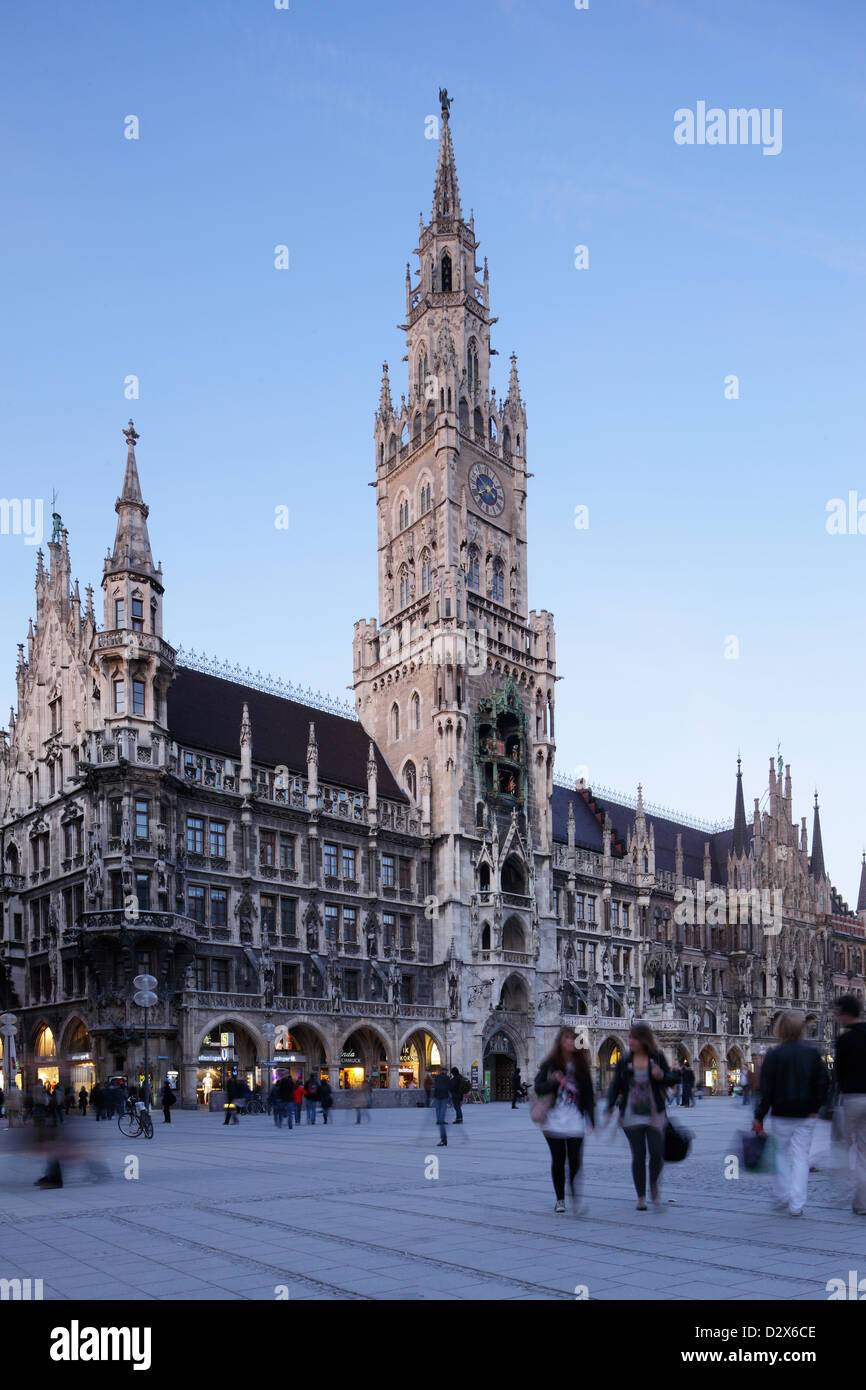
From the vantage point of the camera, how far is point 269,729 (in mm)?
58906

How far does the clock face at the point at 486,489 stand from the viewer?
68375 mm

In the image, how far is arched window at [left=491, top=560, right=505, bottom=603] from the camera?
68.1 metres

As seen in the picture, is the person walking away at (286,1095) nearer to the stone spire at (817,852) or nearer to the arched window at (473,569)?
the arched window at (473,569)

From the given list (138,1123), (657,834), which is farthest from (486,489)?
(138,1123)

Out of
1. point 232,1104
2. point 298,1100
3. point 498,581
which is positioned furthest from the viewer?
point 498,581

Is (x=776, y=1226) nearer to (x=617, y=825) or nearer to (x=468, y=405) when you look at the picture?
(x=468, y=405)

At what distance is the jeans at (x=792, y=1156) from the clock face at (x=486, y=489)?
57.7 m

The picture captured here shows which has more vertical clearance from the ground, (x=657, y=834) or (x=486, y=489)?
(x=486, y=489)

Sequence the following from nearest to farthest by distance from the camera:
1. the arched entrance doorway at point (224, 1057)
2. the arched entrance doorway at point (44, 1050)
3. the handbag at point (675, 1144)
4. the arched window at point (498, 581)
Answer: the handbag at point (675, 1144) < the arched entrance doorway at point (224, 1057) < the arched entrance doorway at point (44, 1050) < the arched window at point (498, 581)

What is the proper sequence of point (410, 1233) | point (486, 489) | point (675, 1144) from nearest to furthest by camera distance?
1. point (410, 1233)
2. point (675, 1144)
3. point (486, 489)

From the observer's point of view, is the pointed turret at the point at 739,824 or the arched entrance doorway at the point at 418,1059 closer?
the arched entrance doorway at the point at 418,1059

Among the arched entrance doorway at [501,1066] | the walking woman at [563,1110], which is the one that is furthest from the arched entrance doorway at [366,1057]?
the walking woman at [563,1110]

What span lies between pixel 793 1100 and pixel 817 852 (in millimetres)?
94820

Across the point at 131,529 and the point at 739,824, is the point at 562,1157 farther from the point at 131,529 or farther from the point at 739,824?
the point at 739,824
